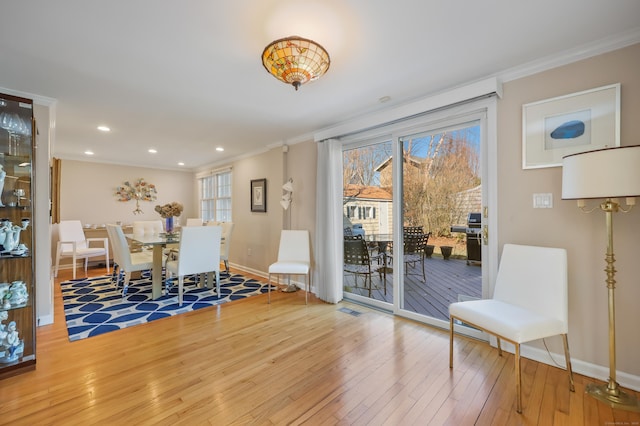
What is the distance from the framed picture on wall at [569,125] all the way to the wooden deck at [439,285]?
110 centimetres

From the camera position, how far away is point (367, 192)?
3484 mm

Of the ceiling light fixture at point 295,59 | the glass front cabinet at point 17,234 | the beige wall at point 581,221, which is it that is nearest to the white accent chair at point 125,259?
the glass front cabinet at point 17,234

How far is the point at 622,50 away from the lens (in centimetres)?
183

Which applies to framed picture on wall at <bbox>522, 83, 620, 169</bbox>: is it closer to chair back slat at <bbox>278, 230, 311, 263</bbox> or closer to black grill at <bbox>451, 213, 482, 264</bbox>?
black grill at <bbox>451, 213, 482, 264</bbox>

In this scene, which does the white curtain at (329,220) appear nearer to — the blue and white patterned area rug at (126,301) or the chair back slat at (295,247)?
the chair back slat at (295,247)

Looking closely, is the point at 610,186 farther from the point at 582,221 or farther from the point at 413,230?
the point at 413,230

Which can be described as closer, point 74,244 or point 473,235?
point 473,235

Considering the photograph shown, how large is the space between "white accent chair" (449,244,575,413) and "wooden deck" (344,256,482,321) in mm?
427

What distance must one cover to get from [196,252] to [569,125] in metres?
3.90

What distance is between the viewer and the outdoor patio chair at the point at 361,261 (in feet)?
11.2

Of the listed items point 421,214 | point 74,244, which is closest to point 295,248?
point 421,214

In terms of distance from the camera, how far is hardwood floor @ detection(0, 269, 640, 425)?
157 cm

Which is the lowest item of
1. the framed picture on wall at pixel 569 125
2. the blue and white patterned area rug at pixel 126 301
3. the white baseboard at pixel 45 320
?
the blue and white patterned area rug at pixel 126 301

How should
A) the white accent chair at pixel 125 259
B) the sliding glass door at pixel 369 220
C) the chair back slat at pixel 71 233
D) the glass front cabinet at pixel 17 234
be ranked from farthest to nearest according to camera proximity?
the chair back slat at pixel 71 233
the white accent chair at pixel 125 259
the sliding glass door at pixel 369 220
the glass front cabinet at pixel 17 234
